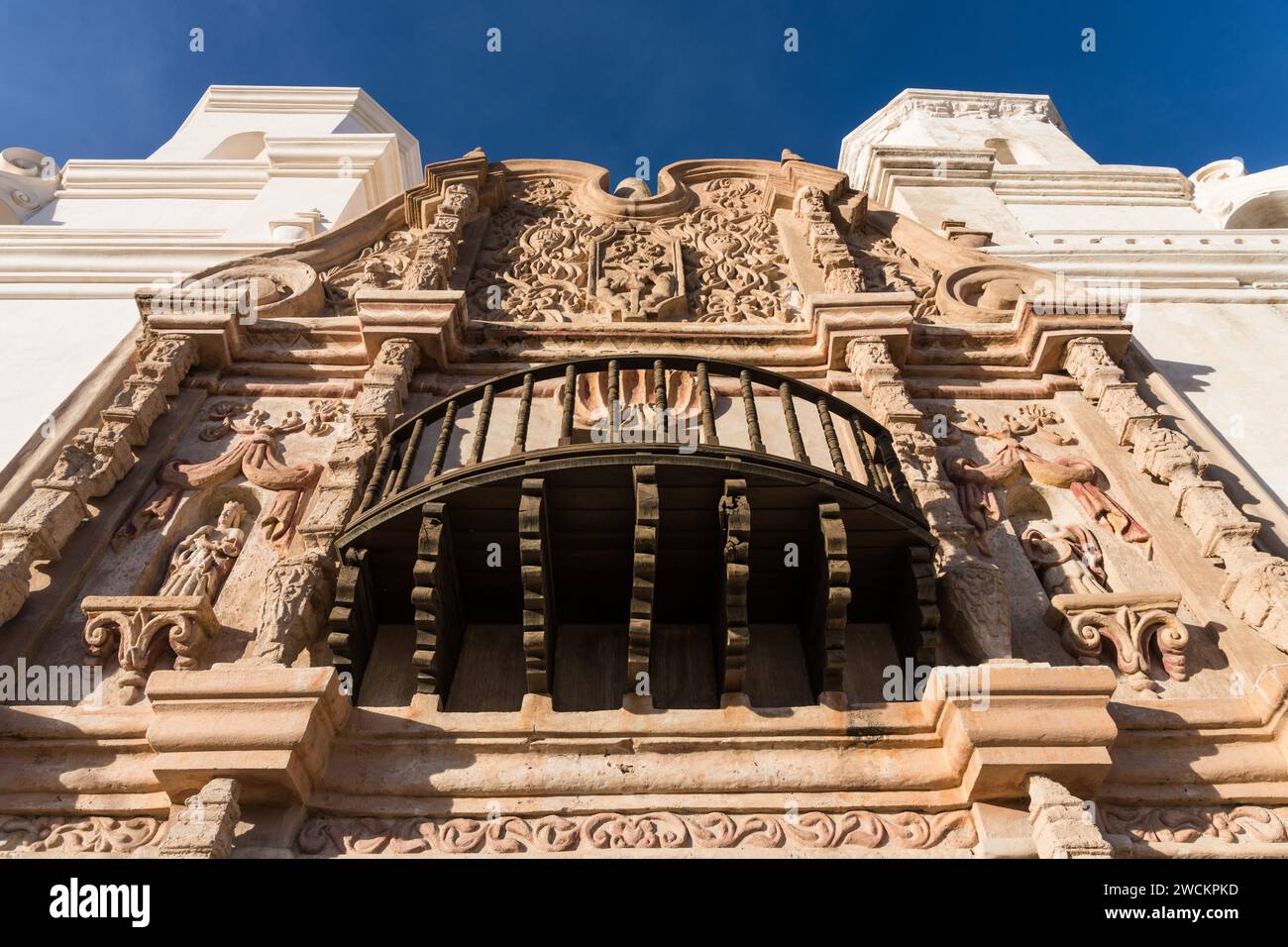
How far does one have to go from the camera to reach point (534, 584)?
546cm

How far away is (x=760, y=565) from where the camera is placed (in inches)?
238

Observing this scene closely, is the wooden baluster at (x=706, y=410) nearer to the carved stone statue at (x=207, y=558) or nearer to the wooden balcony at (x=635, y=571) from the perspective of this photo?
the wooden balcony at (x=635, y=571)

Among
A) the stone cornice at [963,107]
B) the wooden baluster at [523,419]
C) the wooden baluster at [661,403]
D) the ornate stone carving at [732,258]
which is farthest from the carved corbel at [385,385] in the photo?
the stone cornice at [963,107]

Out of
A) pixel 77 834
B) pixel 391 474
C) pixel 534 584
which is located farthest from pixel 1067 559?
pixel 77 834

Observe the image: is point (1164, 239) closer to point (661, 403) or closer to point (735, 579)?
point (661, 403)

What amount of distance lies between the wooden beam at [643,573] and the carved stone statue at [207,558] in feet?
8.63

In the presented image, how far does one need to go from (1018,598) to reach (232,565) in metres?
5.12

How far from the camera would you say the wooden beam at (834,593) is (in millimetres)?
5363

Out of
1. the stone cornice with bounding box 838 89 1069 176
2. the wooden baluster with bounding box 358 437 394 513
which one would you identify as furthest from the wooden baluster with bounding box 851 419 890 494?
the stone cornice with bounding box 838 89 1069 176

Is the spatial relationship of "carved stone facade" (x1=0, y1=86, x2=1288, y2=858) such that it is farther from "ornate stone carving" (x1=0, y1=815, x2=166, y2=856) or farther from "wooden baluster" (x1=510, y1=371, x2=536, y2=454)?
"wooden baluster" (x1=510, y1=371, x2=536, y2=454)

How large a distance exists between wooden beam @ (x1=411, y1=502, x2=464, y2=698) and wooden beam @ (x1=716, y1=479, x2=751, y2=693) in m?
1.59
